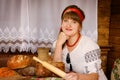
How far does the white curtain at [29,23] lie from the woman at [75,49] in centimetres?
103

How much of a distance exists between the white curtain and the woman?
3.39 feet

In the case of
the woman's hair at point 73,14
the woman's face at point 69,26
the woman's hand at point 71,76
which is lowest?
the woman's hand at point 71,76

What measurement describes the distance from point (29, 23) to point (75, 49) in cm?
117

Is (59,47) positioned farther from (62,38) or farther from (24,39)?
(24,39)

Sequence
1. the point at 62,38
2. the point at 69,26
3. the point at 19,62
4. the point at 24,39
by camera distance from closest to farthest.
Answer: the point at 19,62 < the point at 69,26 < the point at 62,38 < the point at 24,39

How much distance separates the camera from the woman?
155 cm

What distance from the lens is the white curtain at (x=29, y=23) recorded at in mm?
2668

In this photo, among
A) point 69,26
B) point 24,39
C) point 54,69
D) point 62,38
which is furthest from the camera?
point 24,39

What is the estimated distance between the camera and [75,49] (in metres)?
1.69

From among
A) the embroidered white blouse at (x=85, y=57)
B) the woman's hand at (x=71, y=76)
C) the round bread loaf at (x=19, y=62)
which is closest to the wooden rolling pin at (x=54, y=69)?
the woman's hand at (x=71, y=76)

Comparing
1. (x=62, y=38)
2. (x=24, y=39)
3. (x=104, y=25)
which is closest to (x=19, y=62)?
(x=62, y=38)

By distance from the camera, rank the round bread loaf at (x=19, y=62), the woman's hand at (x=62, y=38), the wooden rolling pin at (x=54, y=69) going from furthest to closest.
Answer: the woman's hand at (x=62, y=38), the round bread loaf at (x=19, y=62), the wooden rolling pin at (x=54, y=69)

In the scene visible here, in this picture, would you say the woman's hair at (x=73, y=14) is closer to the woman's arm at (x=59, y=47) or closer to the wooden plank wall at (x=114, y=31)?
the woman's arm at (x=59, y=47)

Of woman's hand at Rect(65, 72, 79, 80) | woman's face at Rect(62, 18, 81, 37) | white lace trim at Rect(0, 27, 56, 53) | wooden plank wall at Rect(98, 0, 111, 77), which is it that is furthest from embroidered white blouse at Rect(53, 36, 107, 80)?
wooden plank wall at Rect(98, 0, 111, 77)
